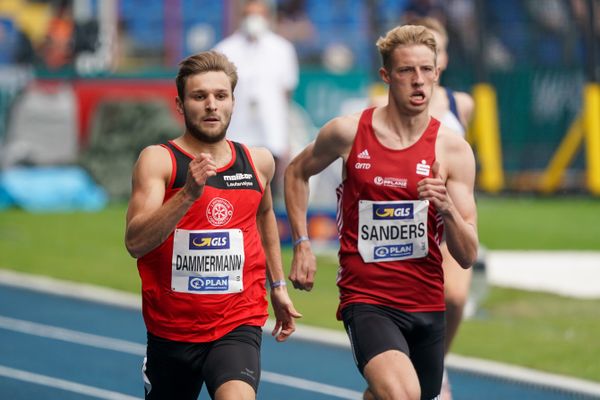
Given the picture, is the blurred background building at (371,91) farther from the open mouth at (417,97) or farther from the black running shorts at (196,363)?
the black running shorts at (196,363)

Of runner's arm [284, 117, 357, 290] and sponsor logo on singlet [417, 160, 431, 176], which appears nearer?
sponsor logo on singlet [417, 160, 431, 176]

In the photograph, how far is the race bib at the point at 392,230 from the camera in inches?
234

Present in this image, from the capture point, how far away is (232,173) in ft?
18.2

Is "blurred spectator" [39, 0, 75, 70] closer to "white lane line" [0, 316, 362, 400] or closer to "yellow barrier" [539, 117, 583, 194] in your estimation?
"yellow barrier" [539, 117, 583, 194]

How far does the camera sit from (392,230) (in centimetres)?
598

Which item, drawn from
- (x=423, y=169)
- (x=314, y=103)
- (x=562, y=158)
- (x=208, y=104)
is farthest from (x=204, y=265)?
(x=314, y=103)

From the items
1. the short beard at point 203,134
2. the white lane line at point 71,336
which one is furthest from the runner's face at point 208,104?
the white lane line at point 71,336

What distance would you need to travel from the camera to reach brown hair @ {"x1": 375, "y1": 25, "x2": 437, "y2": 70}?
5.94m

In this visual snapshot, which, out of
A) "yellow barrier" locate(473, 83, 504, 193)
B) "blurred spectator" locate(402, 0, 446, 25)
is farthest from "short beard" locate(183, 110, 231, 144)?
"yellow barrier" locate(473, 83, 504, 193)

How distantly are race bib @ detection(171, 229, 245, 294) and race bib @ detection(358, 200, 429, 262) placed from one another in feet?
2.47

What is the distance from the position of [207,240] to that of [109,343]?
520 centimetres

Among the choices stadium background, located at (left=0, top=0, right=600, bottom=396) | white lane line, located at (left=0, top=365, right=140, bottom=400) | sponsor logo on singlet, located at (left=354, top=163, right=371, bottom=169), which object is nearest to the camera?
sponsor logo on singlet, located at (left=354, top=163, right=371, bottom=169)

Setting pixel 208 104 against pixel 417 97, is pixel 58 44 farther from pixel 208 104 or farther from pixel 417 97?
pixel 208 104

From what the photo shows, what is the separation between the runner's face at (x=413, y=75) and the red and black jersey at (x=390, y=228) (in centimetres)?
17
